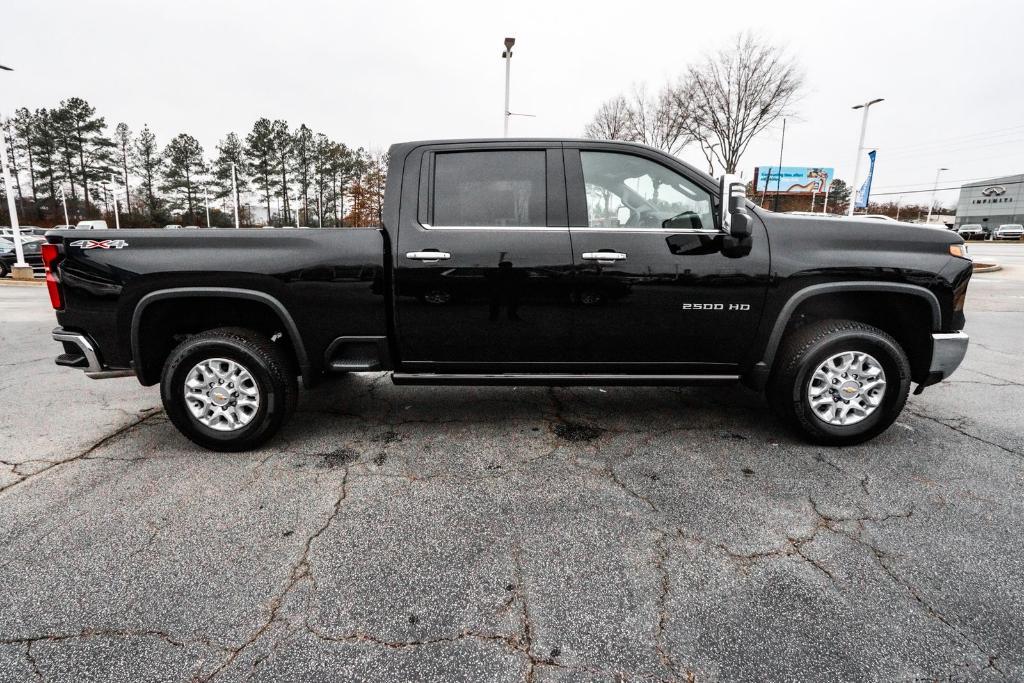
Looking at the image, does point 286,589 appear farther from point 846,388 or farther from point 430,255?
point 846,388

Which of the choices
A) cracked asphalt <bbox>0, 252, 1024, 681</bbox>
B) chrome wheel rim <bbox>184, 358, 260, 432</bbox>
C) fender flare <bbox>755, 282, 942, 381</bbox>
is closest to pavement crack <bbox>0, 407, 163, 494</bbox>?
cracked asphalt <bbox>0, 252, 1024, 681</bbox>

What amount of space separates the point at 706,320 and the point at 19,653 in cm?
352

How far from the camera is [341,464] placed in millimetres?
3336

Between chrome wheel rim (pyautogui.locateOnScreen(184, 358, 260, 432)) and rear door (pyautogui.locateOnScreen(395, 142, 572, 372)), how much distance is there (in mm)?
998

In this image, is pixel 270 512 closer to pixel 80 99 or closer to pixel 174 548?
pixel 174 548

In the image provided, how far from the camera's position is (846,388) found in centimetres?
348

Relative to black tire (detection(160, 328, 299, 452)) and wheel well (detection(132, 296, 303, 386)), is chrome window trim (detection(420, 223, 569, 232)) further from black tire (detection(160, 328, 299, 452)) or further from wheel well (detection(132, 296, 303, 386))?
black tire (detection(160, 328, 299, 452))

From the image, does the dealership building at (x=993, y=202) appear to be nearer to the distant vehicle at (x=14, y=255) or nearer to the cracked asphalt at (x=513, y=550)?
the cracked asphalt at (x=513, y=550)

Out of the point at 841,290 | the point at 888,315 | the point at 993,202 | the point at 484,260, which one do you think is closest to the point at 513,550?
the point at 484,260

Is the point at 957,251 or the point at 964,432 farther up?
the point at 957,251

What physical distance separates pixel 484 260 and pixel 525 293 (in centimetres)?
33

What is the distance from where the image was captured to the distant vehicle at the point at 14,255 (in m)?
16.7

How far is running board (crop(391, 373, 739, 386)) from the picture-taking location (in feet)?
11.7

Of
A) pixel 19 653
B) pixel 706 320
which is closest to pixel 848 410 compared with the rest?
pixel 706 320
